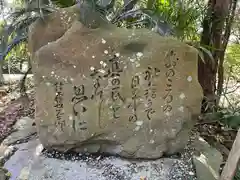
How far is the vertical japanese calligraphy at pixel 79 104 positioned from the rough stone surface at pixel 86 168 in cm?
25

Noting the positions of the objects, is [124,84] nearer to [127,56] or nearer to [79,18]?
[127,56]

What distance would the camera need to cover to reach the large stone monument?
1.87 metres

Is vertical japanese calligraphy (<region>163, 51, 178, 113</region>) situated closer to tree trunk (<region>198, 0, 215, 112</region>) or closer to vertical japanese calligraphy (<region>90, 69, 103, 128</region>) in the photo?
vertical japanese calligraphy (<region>90, 69, 103, 128</region>)

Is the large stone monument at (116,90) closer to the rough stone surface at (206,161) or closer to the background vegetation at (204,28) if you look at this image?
the rough stone surface at (206,161)

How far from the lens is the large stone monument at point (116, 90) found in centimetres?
187

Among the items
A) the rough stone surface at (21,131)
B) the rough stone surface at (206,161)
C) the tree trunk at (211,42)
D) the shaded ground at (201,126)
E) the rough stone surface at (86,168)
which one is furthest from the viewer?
the tree trunk at (211,42)

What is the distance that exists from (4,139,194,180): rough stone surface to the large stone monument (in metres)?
0.08

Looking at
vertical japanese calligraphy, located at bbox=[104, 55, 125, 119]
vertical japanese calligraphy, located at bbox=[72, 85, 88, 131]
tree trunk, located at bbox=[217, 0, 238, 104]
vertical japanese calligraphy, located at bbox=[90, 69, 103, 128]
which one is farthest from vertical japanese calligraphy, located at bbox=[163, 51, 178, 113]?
tree trunk, located at bbox=[217, 0, 238, 104]

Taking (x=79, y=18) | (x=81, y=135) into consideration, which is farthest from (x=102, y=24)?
(x=81, y=135)

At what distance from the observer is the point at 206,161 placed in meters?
2.04

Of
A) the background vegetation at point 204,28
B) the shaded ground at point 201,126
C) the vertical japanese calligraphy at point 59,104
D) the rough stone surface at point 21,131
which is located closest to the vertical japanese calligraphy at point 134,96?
the vertical japanese calligraphy at point 59,104

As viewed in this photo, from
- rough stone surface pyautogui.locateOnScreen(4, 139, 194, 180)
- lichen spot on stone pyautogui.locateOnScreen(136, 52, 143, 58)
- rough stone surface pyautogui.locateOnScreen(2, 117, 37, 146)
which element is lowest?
rough stone surface pyautogui.locateOnScreen(2, 117, 37, 146)

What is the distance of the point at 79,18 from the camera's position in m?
1.98

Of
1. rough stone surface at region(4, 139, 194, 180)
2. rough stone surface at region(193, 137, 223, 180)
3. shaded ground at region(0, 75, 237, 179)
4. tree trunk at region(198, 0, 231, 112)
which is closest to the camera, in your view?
rough stone surface at region(4, 139, 194, 180)
